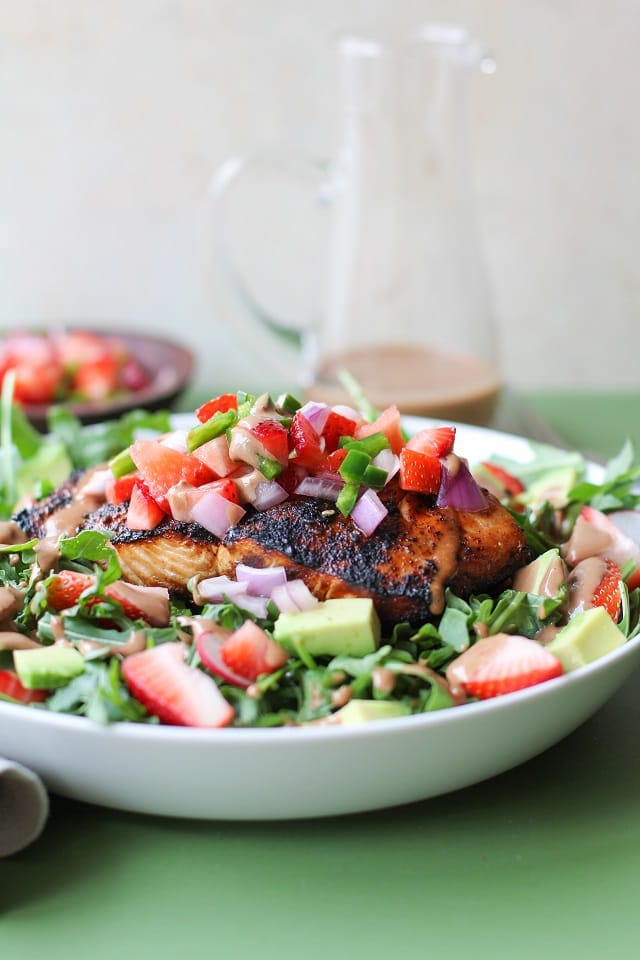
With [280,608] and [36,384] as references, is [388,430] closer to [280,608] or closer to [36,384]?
[280,608]

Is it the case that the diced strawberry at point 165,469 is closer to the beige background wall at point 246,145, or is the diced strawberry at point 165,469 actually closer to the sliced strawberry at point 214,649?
the sliced strawberry at point 214,649

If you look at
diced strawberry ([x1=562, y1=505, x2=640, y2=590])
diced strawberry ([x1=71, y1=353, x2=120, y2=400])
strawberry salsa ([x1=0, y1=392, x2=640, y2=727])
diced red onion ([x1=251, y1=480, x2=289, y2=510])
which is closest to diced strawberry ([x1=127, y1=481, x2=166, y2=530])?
strawberry salsa ([x1=0, y1=392, x2=640, y2=727])

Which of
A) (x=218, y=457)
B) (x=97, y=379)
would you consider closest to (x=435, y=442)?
(x=218, y=457)

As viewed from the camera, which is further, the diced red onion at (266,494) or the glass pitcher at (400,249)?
the glass pitcher at (400,249)

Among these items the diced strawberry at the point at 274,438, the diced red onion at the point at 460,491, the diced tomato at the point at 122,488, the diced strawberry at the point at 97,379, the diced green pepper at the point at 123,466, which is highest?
the diced strawberry at the point at 274,438

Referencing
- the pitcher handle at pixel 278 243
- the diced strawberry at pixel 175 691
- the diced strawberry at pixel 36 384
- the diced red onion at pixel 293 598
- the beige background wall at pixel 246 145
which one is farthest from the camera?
the pitcher handle at pixel 278 243

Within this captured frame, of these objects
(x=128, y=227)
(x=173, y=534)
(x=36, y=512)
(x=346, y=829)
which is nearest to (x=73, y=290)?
(x=128, y=227)

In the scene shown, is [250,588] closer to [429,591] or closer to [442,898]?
[429,591]

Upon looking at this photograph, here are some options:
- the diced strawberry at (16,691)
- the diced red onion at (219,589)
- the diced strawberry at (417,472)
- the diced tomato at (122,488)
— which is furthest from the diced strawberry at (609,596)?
the diced strawberry at (16,691)

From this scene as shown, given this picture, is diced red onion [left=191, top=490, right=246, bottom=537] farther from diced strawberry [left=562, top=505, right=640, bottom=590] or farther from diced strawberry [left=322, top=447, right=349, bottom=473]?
diced strawberry [left=562, top=505, right=640, bottom=590]
